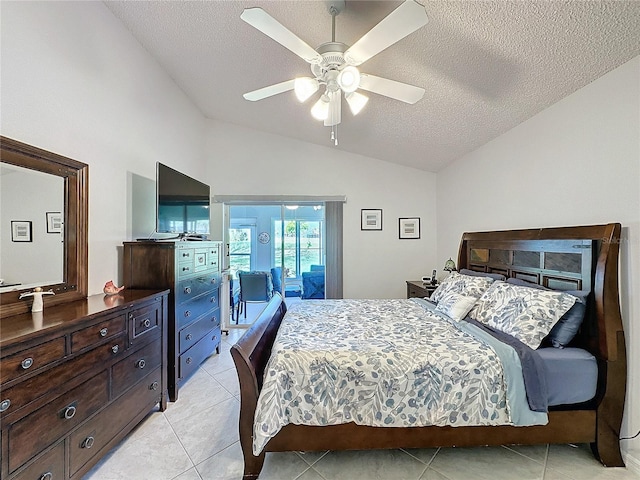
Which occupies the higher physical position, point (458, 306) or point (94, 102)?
point (94, 102)

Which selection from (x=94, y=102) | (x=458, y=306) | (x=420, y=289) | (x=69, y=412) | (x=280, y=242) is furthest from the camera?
(x=280, y=242)

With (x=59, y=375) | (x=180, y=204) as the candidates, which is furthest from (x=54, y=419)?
(x=180, y=204)

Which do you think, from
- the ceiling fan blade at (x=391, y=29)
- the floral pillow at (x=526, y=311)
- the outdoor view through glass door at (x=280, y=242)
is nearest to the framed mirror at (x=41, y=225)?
the ceiling fan blade at (x=391, y=29)

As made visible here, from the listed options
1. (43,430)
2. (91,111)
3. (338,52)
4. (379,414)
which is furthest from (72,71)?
(379,414)

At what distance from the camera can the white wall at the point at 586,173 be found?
1854mm

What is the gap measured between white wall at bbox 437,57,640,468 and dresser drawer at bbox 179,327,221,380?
130 inches

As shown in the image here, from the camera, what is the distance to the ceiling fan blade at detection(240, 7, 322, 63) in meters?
1.50

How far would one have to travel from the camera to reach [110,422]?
1.90 metres

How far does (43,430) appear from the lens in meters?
1.43

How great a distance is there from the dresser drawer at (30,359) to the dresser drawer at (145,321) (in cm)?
60

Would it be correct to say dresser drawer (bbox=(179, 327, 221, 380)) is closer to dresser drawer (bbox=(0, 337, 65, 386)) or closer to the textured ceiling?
dresser drawer (bbox=(0, 337, 65, 386))

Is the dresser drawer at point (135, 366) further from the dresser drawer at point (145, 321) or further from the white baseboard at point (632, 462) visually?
the white baseboard at point (632, 462)

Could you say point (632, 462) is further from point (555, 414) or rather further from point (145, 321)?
point (145, 321)

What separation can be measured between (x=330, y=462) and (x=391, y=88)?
2.41 metres
